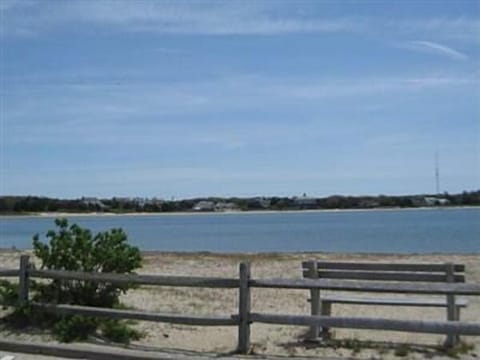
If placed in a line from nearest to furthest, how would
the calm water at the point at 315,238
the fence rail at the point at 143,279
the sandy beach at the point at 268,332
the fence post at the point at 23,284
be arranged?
1. the fence rail at the point at 143,279
2. the sandy beach at the point at 268,332
3. the fence post at the point at 23,284
4. the calm water at the point at 315,238

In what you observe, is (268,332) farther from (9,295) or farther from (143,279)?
(9,295)

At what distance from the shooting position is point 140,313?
8.99m

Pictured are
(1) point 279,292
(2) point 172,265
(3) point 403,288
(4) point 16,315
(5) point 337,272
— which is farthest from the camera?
(2) point 172,265

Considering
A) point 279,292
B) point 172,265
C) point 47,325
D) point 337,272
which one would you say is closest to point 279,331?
point 337,272

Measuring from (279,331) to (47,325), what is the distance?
288cm

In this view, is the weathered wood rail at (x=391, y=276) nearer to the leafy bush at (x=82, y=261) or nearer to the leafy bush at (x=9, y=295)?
Result: the leafy bush at (x=82, y=261)

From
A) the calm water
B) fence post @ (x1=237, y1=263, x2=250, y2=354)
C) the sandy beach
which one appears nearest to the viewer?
fence post @ (x1=237, y1=263, x2=250, y2=354)

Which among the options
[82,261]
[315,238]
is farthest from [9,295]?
[315,238]

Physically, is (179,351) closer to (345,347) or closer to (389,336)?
(345,347)

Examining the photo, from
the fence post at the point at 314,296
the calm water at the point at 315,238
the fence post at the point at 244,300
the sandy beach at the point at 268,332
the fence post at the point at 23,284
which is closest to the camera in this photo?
the fence post at the point at 244,300

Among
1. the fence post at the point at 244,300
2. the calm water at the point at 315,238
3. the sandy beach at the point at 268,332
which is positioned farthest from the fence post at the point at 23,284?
the calm water at the point at 315,238

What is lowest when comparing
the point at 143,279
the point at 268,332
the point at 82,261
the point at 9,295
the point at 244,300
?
the point at 268,332

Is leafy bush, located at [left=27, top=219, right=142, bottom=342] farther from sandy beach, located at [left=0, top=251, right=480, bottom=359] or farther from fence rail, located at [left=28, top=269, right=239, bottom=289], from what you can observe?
sandy beach, located at [left=0, top=251, right=480, bottom=359]

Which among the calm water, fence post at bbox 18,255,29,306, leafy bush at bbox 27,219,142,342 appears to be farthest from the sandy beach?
the calm water
